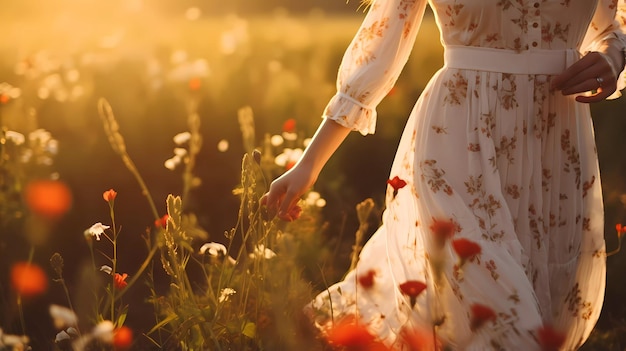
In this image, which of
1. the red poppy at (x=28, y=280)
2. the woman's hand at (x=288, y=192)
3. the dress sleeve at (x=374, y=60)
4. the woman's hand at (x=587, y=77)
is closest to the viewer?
the woman's hand at (x=587, y=77)

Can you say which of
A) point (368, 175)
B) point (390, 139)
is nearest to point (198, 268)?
point (368, 175)

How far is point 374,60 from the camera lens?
93.2 inches

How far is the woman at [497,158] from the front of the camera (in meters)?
2.13

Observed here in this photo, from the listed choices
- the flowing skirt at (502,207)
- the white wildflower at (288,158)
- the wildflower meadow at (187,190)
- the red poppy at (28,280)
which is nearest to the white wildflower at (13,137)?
the wildflower meadow at (187,190)

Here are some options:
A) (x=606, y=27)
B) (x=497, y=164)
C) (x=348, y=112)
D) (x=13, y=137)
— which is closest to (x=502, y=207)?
(x=497, y=164)

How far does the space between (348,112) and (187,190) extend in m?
1.04

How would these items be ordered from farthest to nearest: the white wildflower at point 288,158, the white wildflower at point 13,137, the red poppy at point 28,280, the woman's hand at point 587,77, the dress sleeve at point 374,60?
the white wildflower at point 288,158, the white wildflower at point 13,137, the red poppy at point 28,280, the dress sleeve at point 374,60, the woman's hand at point 587,77

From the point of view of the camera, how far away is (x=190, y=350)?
2336 millimetres

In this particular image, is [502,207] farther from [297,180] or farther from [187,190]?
[187,190]

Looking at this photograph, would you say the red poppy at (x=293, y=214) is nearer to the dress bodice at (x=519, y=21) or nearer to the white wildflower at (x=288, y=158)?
the dress bodice at (x=519, y=21)

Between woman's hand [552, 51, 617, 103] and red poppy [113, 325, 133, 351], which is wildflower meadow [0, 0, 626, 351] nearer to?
red poppy [113, 325, 133, 351]

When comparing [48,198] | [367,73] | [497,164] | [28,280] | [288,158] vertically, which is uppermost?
[367,73]

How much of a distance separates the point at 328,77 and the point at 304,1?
660 centimetres

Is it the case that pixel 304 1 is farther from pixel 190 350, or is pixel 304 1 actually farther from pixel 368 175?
pixel 190 350
